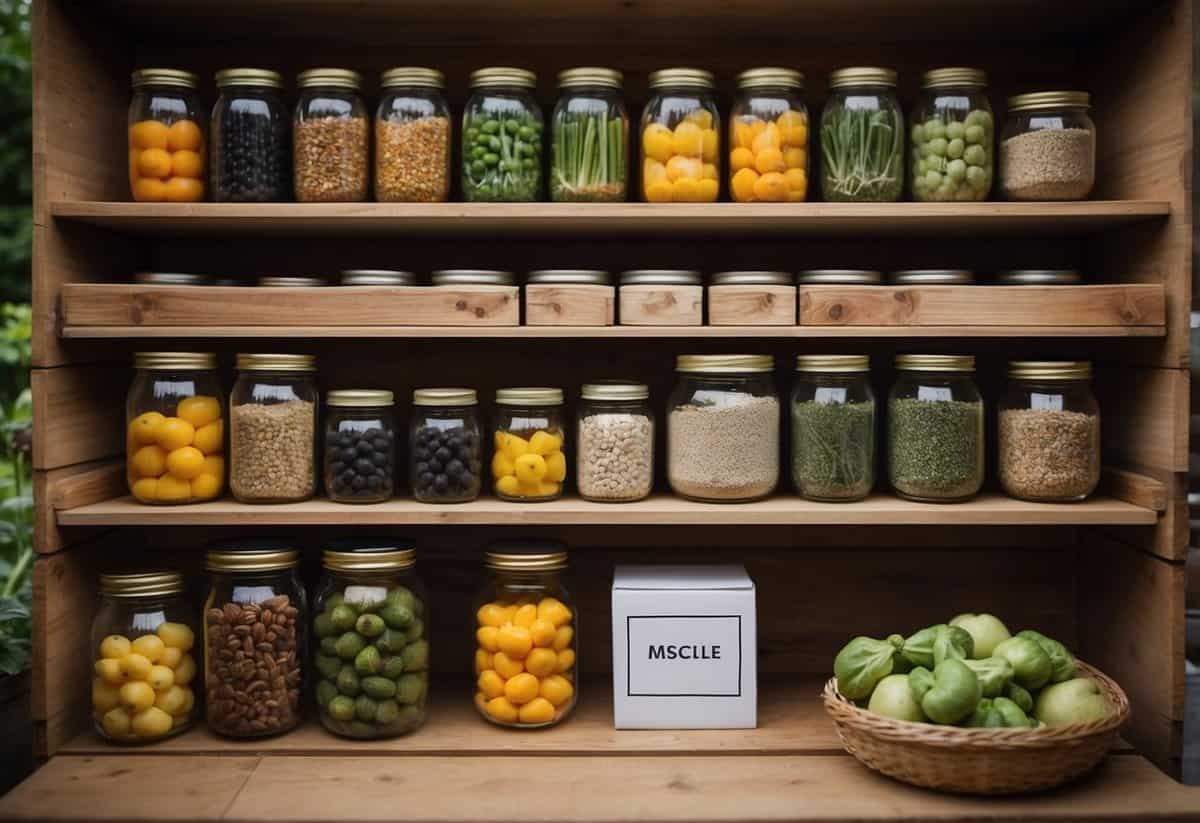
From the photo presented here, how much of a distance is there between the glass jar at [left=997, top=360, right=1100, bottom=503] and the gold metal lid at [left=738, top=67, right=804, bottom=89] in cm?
64

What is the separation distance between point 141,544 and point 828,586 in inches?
55.2

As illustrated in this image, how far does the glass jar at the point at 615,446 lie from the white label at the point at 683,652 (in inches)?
9.0

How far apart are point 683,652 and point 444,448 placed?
1.83 feet

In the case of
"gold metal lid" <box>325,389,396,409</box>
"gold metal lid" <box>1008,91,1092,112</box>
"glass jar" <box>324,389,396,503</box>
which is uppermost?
"gold metal lid" <box>1008,91,1092,112</box>

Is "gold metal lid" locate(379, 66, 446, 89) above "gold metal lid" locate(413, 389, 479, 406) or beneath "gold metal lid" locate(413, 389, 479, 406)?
above

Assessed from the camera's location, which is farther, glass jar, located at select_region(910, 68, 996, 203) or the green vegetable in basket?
glass jar, located at select_region(910, 68, 996, 203)

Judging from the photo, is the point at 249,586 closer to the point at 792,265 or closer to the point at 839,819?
the point at 839,819

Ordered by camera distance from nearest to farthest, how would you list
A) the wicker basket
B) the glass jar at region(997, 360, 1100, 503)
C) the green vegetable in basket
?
1. the wicker basket
2. the green vegetable in basket
3. the glass jar at region(997, 360, 1100, 503)

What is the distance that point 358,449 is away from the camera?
178cm

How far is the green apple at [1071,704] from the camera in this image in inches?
62.2

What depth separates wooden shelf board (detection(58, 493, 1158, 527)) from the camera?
67.3 inches

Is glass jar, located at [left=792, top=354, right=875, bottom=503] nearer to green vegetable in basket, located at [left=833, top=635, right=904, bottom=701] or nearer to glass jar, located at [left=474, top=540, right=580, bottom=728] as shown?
green vegetable in basket, located at [left=833, top=635, right=904, bottom=701]

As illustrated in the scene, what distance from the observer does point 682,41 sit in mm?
1978

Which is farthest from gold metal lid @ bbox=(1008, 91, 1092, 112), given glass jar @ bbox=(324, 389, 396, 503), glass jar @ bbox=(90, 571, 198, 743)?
glass jar @ bbox=(90, 571, 198, 743)
